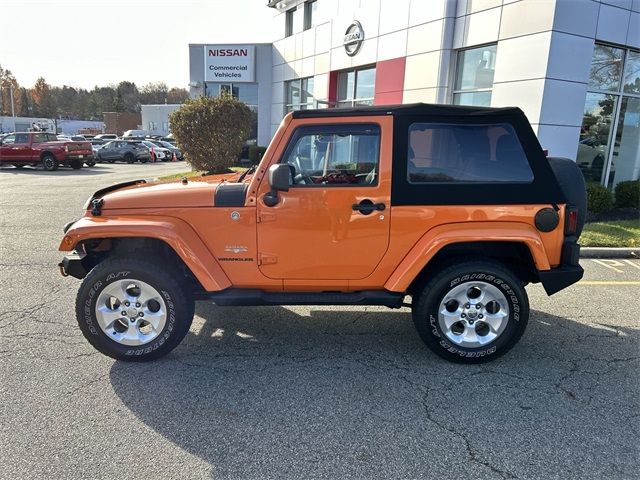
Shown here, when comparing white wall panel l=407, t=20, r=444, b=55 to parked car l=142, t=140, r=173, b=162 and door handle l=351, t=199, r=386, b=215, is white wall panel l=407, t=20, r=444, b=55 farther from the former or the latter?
parked car l=142, t=140, r=173, b=162

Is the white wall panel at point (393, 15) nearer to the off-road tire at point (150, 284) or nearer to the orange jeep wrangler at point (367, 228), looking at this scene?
the orange jeep wrangler at point (367, 228)

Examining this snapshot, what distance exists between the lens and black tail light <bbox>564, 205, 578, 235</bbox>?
3393 mm

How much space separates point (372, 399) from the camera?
300cm

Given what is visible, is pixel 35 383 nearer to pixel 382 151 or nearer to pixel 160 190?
pixel 160 190

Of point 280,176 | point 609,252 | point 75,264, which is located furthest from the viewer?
point 609,252

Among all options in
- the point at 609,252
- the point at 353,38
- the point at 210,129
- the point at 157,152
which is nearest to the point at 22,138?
the point at 157,152

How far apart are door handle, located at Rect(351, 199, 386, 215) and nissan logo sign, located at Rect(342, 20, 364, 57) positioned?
12143 mm

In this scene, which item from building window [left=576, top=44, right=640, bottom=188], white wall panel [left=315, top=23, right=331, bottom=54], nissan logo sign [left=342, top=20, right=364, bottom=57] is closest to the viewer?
building window [left=576, top=44, right=640, bottom=188]

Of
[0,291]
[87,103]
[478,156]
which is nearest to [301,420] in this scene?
[478,156]

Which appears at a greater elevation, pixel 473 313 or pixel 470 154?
pixel 470 154

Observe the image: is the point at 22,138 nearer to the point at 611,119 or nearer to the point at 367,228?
the point at 367,228

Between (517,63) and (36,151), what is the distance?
19.9 metres

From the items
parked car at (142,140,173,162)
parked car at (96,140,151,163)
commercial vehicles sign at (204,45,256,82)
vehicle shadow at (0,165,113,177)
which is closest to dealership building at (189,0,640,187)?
commercial vehicles sign at (204,45,256,82)

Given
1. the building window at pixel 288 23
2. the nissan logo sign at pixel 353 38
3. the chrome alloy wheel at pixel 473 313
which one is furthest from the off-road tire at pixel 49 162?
the chrome alloy wheel at pixel 473 313
